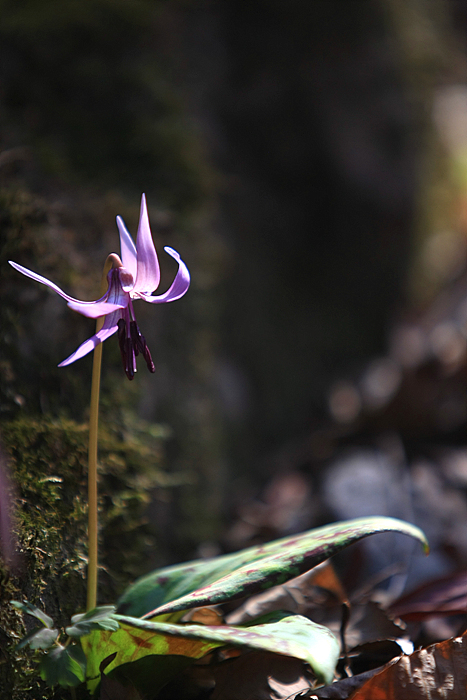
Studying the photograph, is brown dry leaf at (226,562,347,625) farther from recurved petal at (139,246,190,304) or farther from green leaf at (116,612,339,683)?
recurved petal at (139,246,190,304)

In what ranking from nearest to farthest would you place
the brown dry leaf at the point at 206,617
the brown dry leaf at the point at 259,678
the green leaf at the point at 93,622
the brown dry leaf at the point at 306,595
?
the green leaf at the point at 93,622
the brown dry leaf at the point at 259,678
the brown dry leaf at the point at 206,617
the brown dry leaf at the point at 306,595

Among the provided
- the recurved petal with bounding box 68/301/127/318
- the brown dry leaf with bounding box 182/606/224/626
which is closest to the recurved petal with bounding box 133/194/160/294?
the recurved petal with bounding box 68/301/127/318

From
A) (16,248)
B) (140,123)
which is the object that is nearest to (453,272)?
(140,123)

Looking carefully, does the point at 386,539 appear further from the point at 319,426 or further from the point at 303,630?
the point at 319,426

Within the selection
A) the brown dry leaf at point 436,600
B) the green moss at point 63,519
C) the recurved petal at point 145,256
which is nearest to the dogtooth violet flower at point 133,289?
the recurved petal at point 145,256

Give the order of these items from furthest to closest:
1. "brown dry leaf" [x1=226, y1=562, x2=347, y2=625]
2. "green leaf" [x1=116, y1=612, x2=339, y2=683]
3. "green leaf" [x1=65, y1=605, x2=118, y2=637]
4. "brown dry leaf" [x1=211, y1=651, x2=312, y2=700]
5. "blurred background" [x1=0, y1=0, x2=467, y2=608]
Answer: "blurred background" [x1=0, y1=0, x2=467, y2=608], "brown dry leaf" [x1=226, y1=562, x2=347, y2=625], "brown dry leaf" [x1=211, y1=651, x2=312, y2=700], "green leaf" [x1=65, y1=605, x2=118, y2=637], "green leaf" [x1=116, y1=612, x2=339, y2=683]

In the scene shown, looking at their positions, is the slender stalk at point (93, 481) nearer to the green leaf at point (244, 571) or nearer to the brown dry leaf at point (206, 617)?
the green leaf at point (244, 571)
